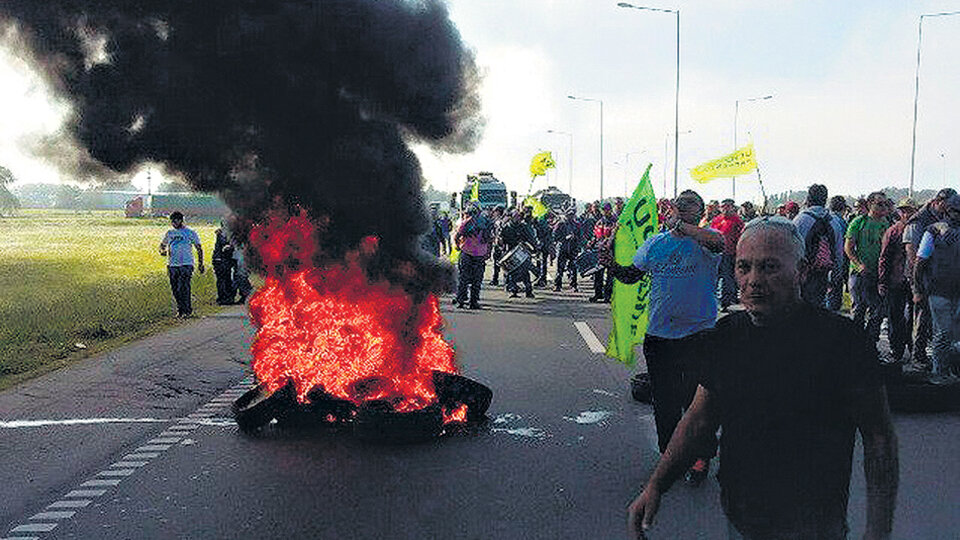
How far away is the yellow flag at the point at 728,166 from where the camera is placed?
76.6 ft

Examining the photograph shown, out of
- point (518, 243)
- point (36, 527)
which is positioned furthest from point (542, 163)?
point (36, 527)

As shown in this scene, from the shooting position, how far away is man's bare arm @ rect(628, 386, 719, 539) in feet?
9.34

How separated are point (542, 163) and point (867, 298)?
23.3m

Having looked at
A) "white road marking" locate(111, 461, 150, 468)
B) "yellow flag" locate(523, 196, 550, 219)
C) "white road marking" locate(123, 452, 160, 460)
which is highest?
"yellow flag" locate(523, 196, 550, 219)

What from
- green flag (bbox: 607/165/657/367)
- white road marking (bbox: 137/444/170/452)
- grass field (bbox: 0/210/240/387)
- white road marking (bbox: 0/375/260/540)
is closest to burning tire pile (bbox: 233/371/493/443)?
white road marking (bbox: 0/375/260/540)

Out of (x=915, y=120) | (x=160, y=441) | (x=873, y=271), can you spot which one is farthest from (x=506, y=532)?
(x=915, y=120)

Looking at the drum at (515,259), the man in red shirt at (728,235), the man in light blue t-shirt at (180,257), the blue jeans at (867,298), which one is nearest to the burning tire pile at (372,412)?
the blue jeans at (867,298)

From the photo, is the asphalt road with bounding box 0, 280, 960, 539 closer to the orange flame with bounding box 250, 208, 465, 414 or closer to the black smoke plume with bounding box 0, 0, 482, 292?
the orange flame with bounding box 250, 208, 465, 414

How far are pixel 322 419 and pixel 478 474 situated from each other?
1.74 meters

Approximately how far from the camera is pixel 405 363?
7668 millimetres

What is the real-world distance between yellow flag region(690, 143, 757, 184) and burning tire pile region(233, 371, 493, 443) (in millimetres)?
16961

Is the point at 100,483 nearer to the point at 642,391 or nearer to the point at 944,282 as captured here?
the point at 642,391

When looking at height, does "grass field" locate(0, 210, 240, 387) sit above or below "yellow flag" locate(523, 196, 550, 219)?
below

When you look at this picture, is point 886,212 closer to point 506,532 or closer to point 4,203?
point 506,532
